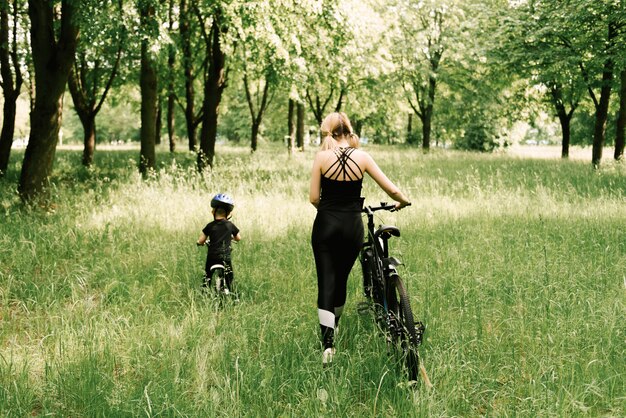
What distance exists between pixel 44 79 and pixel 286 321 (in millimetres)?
7303

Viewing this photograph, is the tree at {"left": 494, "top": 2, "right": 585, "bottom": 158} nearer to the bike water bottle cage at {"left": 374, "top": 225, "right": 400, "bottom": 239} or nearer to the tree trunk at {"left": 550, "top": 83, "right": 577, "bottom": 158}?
the tree trunk at {"left": 550, "top": 83, "right": 577, "bottom": 158}

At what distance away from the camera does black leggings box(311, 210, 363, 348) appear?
3.76 meters

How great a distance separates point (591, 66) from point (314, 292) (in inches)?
575

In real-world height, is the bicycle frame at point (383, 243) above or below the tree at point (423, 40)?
below

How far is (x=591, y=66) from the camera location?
15.2 metres

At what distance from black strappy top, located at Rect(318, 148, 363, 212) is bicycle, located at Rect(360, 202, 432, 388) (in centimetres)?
35

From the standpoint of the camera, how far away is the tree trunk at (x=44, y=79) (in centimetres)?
866

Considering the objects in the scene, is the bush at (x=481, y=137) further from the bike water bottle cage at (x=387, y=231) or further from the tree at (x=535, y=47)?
the bike water bottle cage at (x=387, y=231)

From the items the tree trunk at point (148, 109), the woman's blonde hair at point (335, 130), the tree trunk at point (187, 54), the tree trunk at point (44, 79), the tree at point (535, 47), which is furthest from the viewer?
the tree trunk at point (187, 54)

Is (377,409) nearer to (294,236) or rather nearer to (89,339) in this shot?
(89,339)

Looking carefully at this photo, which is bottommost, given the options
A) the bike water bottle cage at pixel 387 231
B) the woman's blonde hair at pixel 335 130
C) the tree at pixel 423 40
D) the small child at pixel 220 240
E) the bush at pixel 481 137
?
the small child at pixel 220 240

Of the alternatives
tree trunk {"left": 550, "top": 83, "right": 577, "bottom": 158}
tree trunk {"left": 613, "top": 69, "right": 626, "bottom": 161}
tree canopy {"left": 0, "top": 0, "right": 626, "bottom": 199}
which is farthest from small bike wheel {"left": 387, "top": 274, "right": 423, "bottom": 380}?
tree trunk {"left": 550, "top": 83, "right": 577, "bottom": 158}

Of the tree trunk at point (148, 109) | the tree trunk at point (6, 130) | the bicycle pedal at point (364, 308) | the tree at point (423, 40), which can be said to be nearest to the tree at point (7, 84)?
the tree trunk at point (6, 130)

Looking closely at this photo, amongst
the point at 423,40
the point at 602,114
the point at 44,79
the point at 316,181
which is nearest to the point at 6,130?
the point at 44,79
